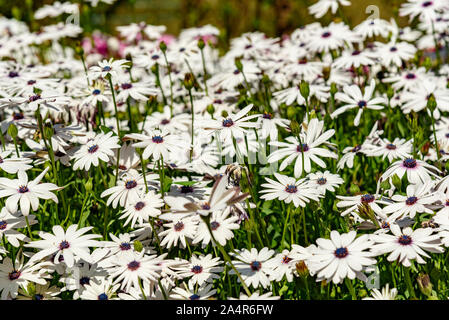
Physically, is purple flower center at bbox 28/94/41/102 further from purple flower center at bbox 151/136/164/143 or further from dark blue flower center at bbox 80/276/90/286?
dark blue flower center at bbox 80/276/90/286

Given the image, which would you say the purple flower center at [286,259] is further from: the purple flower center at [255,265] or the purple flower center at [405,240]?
the purple flower center at [405,240]

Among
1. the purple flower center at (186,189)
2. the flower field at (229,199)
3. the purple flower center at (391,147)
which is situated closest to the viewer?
the flower field at (229,199)

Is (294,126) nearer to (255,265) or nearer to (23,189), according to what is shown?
(255,265)

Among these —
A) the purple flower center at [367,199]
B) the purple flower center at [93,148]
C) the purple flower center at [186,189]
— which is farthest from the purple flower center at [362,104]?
the purple flower center at [93,148]

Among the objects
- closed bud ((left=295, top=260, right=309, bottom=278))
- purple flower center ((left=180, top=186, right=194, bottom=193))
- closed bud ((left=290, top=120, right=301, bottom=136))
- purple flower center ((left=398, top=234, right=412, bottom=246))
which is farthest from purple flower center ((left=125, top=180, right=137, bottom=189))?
purple flower center ((left=398, top=234, right=412, bottom=246))

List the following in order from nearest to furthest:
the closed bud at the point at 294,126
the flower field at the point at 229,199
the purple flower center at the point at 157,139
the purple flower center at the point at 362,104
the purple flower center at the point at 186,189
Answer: the flower field at the point at 229,199 < the closed bud at the point at 294,126 < the purple flower center at the point at 157,139 < the purple flower center at the point at 186,189 < the purple flower center at the point at 362,104

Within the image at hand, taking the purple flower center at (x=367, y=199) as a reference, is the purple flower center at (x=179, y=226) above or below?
A: below

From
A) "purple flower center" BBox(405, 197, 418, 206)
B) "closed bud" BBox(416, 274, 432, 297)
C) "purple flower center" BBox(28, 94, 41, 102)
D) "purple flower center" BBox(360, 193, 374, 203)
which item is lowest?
"closed bud" BBox(416, 274, 432, 297)

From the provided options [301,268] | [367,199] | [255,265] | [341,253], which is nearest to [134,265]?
[255,265]

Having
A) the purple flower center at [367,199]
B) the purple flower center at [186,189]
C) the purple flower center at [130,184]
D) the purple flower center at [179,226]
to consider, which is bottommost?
the purple flower center at [179,226]
